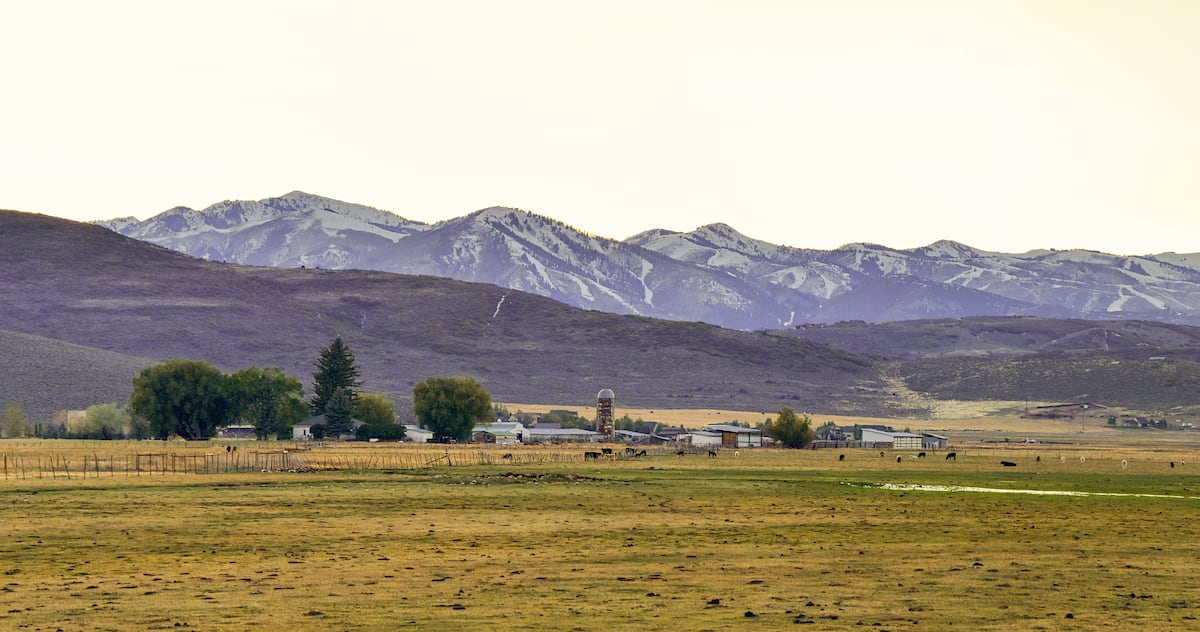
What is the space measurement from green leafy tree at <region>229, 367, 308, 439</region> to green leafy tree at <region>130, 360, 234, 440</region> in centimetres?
143

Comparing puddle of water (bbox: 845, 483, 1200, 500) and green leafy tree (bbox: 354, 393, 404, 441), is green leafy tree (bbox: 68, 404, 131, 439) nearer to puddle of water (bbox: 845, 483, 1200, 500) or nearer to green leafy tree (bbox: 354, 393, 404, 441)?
green leafy tree (bbox: 354, 393, 404, 441)

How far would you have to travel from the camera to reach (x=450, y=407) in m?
140

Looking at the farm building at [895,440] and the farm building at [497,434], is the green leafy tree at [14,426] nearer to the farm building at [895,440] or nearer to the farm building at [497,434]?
the farm building at [497,434]

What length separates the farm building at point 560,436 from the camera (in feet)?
507

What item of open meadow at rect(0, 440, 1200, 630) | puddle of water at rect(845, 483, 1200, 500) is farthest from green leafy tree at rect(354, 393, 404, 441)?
puddle of water at rect(845, 483, 1200, 500)

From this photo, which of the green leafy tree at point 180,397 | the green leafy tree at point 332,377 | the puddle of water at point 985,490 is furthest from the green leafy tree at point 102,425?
the puddle of water at point 985,490

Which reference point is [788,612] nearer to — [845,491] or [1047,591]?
[1047,591]

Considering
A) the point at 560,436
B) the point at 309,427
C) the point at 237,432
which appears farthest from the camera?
the point at 560,436

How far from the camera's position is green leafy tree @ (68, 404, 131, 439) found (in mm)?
137125

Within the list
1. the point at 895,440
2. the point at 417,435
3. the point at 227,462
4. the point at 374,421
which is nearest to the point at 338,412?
the point at 374,421

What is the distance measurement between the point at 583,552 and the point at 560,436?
115 m

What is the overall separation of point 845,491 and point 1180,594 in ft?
126

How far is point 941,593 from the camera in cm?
3700

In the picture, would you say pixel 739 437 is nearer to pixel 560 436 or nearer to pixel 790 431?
pixel 790 431
